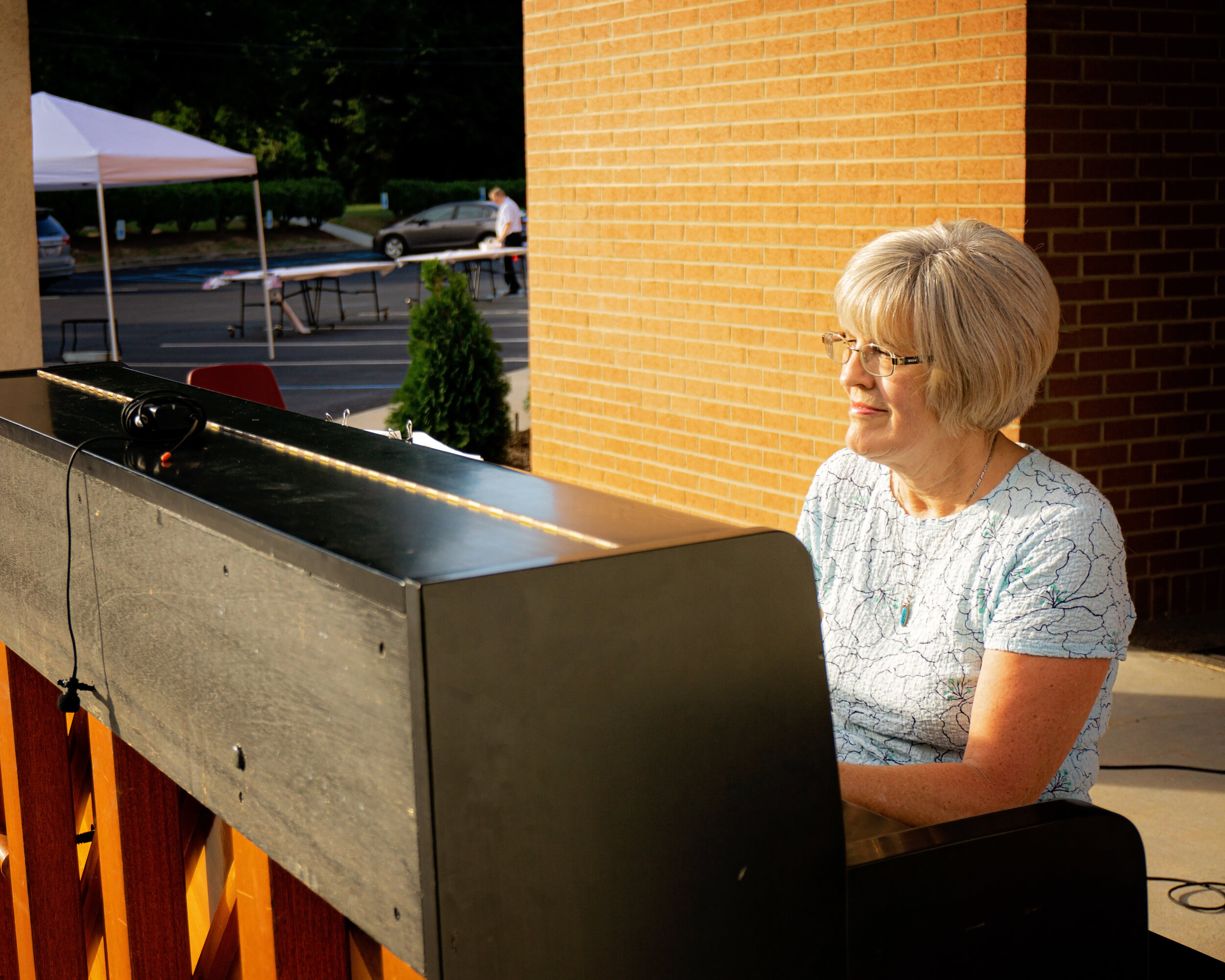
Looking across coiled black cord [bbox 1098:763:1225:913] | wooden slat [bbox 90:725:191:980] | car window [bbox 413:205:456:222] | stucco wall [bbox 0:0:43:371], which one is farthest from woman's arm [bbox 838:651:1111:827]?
car window [bbox 413:205:456:222]

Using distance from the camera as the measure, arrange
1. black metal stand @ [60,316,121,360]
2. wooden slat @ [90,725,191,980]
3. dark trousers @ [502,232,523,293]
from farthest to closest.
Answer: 1. dark trousers @ [502,232,523,293]
2. black metal stand @ [60,316,121,360]
3. wooden slat @ [90,725,191,980]

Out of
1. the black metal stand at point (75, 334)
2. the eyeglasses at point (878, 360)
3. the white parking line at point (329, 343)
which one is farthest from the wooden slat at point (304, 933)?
the white parking line at point (329, 343)

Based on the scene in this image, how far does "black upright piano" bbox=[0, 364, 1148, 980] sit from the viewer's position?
971 mm

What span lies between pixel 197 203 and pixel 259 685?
40.5 meters

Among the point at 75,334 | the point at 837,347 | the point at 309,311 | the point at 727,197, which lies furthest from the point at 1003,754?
the point at 309,311

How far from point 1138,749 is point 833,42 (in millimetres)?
3080

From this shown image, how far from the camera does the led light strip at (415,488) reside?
1109mm

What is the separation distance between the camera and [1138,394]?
5117 millimetres

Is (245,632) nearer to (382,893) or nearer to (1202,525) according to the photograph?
(382,893)

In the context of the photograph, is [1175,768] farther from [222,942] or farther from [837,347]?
[222,942]

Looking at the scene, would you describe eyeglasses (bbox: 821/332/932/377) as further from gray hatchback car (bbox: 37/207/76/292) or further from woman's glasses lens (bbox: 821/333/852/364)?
gray hatchback car (bbox: 37/207/76/292)

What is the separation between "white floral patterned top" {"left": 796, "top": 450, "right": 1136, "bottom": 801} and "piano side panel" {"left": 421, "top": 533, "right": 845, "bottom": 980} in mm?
806

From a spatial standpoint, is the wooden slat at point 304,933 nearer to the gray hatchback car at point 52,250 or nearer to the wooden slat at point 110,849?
the wooden slat at point 110,849

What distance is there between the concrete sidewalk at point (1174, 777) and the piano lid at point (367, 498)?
2111mm
